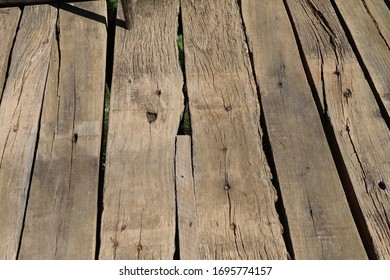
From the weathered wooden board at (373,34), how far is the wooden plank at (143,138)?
2.69 ft

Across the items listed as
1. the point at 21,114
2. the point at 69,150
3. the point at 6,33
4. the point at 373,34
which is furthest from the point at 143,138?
the point at 373,34

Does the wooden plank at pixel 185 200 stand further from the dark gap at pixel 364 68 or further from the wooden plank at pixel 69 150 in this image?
the dark gap at pixel 364 68

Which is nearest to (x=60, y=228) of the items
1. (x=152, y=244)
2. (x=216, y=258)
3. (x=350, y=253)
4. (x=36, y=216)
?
(x=36, y=216)

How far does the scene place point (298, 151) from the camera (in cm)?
251

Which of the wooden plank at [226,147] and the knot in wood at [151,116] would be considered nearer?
the wooden plank at [226,147]

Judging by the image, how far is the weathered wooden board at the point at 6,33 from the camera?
2.95m

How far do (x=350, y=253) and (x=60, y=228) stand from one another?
94 centimetres

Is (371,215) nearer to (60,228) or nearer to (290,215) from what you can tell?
(290,215)

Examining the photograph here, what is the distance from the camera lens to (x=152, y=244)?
2.19 metres

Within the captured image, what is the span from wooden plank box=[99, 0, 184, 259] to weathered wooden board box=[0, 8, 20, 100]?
480 millimetres

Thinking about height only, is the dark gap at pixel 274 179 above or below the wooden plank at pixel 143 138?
above

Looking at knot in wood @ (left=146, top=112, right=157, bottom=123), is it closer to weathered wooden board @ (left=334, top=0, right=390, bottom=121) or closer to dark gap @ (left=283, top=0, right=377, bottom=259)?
dark gap @ (left=283, top=0, right=377, bottom=259)

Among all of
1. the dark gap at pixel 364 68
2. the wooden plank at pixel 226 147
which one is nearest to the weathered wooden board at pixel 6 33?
the wooden plank at pixel 226 147

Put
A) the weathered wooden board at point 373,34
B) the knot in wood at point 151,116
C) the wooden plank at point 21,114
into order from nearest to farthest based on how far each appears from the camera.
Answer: the wooden plank at point 21,114
the knot in wood at point 151,116
the weathered wooden board at point 373,34
